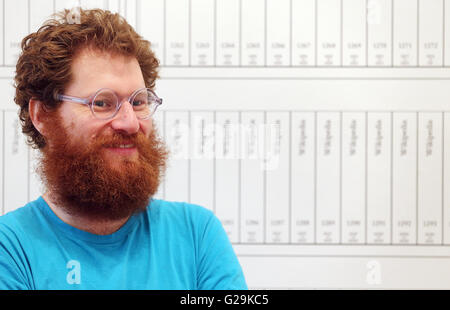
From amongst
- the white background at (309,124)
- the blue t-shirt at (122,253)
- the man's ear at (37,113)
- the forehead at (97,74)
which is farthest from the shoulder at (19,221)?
the white background at (309,124)

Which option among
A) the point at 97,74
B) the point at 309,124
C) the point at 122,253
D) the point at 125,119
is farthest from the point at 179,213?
the point at 309,124

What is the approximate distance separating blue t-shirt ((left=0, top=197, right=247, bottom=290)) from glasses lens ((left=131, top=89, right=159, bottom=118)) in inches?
10.4

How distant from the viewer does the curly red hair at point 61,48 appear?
109 centimetres

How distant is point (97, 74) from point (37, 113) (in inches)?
8.4

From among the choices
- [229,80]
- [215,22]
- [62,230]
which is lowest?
[62,230]

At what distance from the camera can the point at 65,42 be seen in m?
1.09

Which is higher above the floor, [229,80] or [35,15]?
[35,15]

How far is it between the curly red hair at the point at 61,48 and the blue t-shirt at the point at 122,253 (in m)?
0.29

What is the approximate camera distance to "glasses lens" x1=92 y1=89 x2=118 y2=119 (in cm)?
107
